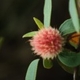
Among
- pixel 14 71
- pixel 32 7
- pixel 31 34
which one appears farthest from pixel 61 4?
pixel 31 34

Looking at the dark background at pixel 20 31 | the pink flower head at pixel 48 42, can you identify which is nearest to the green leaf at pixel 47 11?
the pink flower head at pixel 48 42

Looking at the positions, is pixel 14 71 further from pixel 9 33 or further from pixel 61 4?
pixel 61 4

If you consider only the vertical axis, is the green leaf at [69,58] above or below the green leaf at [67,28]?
below

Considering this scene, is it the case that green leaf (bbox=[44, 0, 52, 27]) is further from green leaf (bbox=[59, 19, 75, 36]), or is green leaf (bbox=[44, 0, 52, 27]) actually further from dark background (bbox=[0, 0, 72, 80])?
dark background (bbox=[0, 0, 72, 80])

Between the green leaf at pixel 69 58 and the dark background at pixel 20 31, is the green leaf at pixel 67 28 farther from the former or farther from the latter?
the dark background at pixel 20 31

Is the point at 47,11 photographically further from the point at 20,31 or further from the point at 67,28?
the point at 20,31

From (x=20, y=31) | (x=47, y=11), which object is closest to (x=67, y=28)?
(x=47, y=11)

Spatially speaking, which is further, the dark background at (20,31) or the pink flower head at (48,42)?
the dark background at (20,31)
